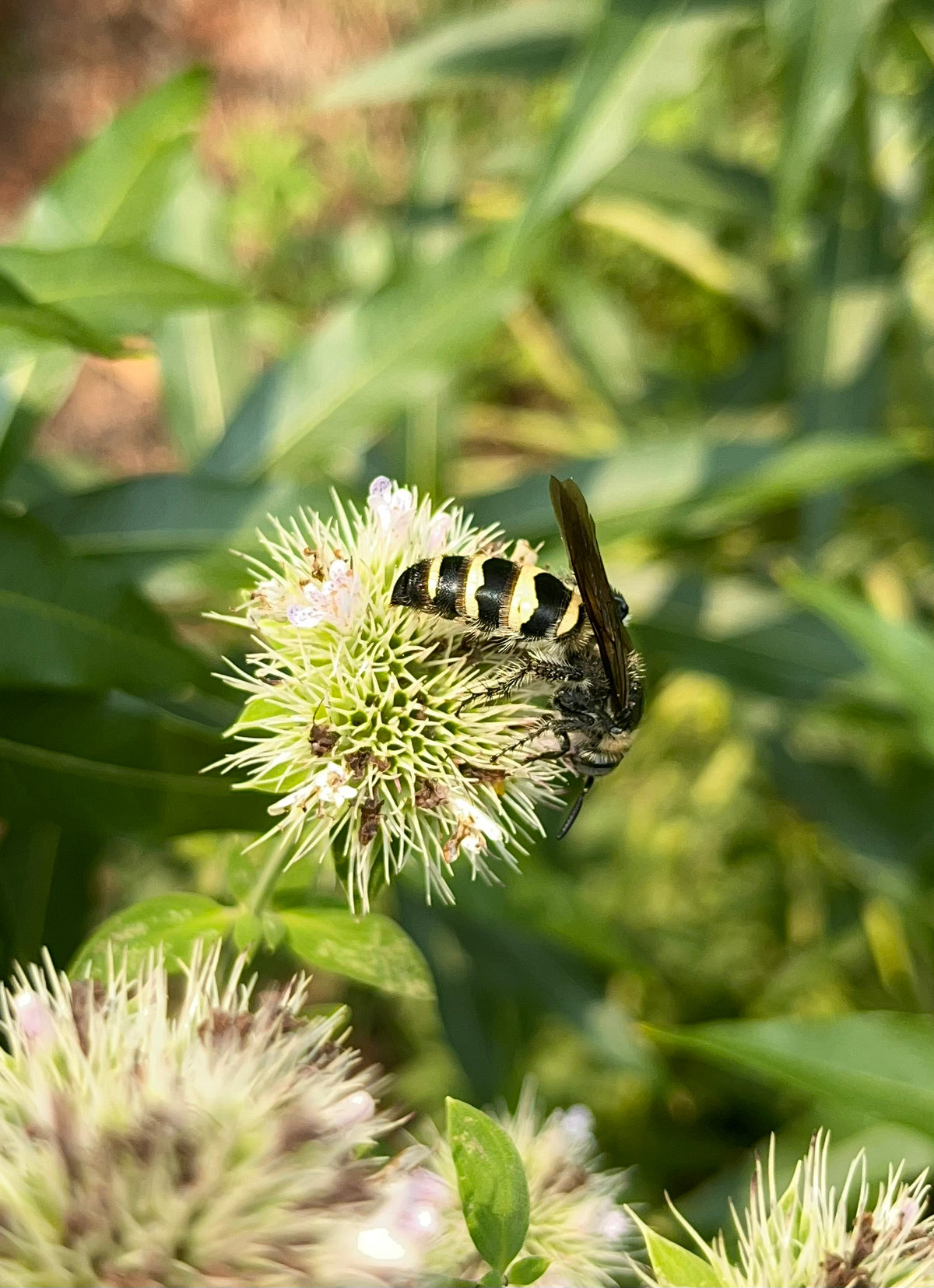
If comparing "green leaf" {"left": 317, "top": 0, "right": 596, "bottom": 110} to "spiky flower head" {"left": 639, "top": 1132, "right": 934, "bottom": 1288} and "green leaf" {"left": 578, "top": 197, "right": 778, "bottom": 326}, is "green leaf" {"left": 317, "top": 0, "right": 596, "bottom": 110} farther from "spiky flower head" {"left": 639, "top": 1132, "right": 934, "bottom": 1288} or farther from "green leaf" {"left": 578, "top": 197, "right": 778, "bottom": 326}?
"spiky flower head" {"left": 639, "top": 1132, "right": 934, "bottom": 1288}

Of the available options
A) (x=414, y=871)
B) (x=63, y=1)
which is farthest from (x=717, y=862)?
(x=63, y=1)

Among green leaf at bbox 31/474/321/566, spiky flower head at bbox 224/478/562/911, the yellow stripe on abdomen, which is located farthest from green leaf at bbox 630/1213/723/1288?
green leaf at bbox 31/474/321/566

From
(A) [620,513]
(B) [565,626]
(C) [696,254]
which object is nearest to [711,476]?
(A) [620,513]

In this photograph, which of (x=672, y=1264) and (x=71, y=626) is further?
(x=71, y=626)

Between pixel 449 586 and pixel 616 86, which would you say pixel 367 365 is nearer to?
pixel 616 86

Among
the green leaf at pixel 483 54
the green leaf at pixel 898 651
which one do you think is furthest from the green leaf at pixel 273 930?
the green leaf at pixel 483 54

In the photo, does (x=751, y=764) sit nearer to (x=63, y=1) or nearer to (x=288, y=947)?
(x=288, y=947)
